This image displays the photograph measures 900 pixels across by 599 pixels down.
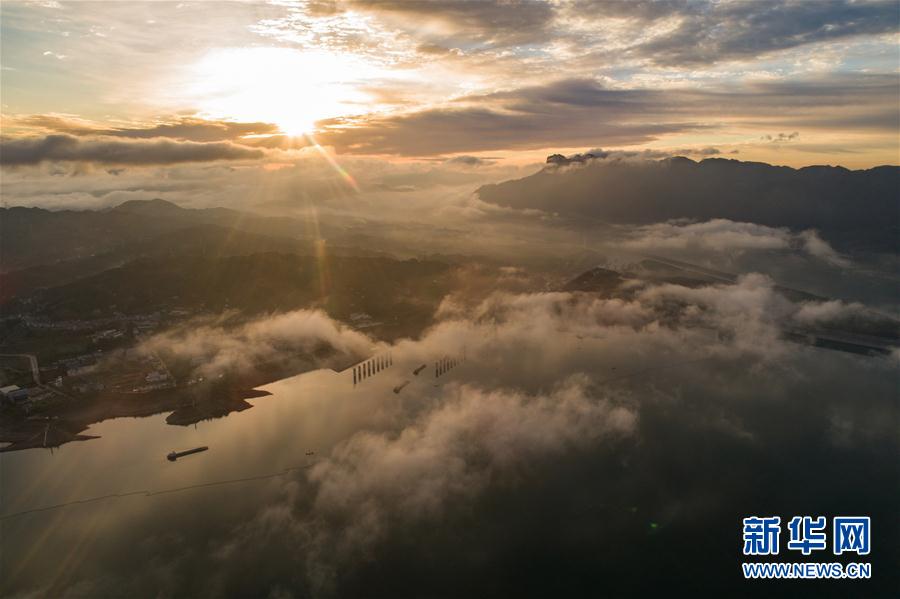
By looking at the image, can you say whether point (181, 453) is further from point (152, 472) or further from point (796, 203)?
point (796, 203)

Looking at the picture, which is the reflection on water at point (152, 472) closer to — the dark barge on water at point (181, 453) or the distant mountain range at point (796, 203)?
the dark barge on water at point (181, 453)

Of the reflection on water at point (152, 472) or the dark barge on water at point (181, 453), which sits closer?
the reflection on water at point (152, 472)

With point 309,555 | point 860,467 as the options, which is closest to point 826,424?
point 860,467

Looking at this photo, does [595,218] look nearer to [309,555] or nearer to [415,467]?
[415,467]

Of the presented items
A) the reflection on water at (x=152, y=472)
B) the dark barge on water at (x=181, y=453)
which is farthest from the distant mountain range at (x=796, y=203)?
the dark barge on water at (x=181, y=453)

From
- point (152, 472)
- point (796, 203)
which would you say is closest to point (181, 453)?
point (152, 472)

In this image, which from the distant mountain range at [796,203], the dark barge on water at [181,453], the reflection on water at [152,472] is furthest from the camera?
the distant mountain range at [796,203]

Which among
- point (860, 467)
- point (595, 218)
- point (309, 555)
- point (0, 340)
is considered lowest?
point (860, 467)

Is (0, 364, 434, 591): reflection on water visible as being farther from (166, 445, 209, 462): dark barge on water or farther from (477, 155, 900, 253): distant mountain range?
(477, 155, 900, 253): distant mountain range
